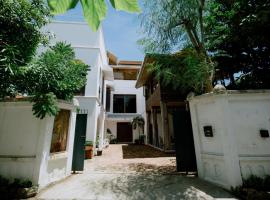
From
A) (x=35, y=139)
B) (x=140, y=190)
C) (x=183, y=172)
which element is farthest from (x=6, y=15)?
(x=183, y=172)

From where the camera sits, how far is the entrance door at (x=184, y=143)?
19.5 feet

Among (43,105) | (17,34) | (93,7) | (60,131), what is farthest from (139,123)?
(93,7)

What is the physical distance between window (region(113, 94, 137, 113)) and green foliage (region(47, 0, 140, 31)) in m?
20.2

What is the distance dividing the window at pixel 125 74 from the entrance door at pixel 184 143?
1688cm

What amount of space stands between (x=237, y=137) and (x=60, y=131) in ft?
16.7

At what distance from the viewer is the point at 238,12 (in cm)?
678

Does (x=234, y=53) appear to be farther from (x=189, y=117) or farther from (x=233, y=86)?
(x=189, y=117)

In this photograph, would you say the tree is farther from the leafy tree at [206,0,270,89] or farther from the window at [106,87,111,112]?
the window at [106,87,111,112]

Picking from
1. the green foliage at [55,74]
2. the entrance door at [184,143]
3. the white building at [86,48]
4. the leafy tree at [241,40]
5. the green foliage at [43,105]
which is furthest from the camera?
the white building at [86,48]

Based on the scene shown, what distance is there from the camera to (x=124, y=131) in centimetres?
2145

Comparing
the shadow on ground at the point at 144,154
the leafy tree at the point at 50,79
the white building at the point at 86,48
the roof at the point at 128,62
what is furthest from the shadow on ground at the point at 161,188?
the roof at the point at 128,62

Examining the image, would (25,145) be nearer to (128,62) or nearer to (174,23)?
(174,23)

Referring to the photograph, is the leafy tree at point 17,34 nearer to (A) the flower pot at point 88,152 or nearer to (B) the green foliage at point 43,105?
(B) the green foliage at point 43,105

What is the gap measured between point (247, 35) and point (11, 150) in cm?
884
